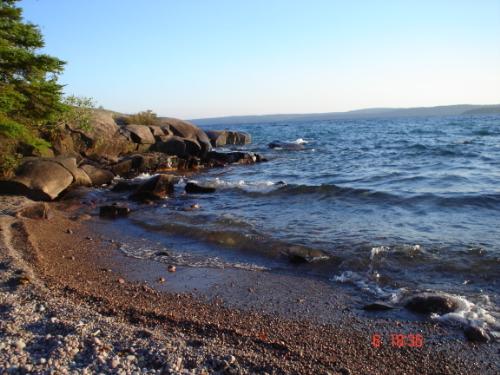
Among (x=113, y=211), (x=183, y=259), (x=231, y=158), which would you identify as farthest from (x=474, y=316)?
(x=231, y=158)

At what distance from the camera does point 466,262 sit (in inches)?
311

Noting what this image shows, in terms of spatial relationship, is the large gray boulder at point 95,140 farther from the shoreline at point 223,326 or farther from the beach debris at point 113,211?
the shoreline at point 223,326

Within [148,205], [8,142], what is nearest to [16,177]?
[8,142]

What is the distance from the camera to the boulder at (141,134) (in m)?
25.9

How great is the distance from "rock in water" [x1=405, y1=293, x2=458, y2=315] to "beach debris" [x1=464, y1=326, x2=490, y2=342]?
607 mm

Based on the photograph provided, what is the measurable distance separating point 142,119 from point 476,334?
28152 mm

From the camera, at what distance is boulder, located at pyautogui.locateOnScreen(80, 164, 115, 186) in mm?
17766

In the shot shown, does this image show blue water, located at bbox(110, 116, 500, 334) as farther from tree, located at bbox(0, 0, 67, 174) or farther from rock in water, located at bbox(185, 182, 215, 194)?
tree, located at bbox(0, 0, 67, 174)

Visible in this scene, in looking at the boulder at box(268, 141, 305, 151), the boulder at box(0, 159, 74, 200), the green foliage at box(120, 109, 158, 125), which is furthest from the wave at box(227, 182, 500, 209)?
the boulder at box(268, 141, 305, 151)

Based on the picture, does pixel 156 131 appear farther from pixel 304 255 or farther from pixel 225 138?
pixel 304 255

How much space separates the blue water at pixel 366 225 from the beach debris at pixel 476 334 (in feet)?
3.64

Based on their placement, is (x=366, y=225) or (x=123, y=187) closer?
(x=366, y=225)

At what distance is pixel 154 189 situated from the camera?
15555 mm

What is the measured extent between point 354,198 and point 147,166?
1175 centimetres
